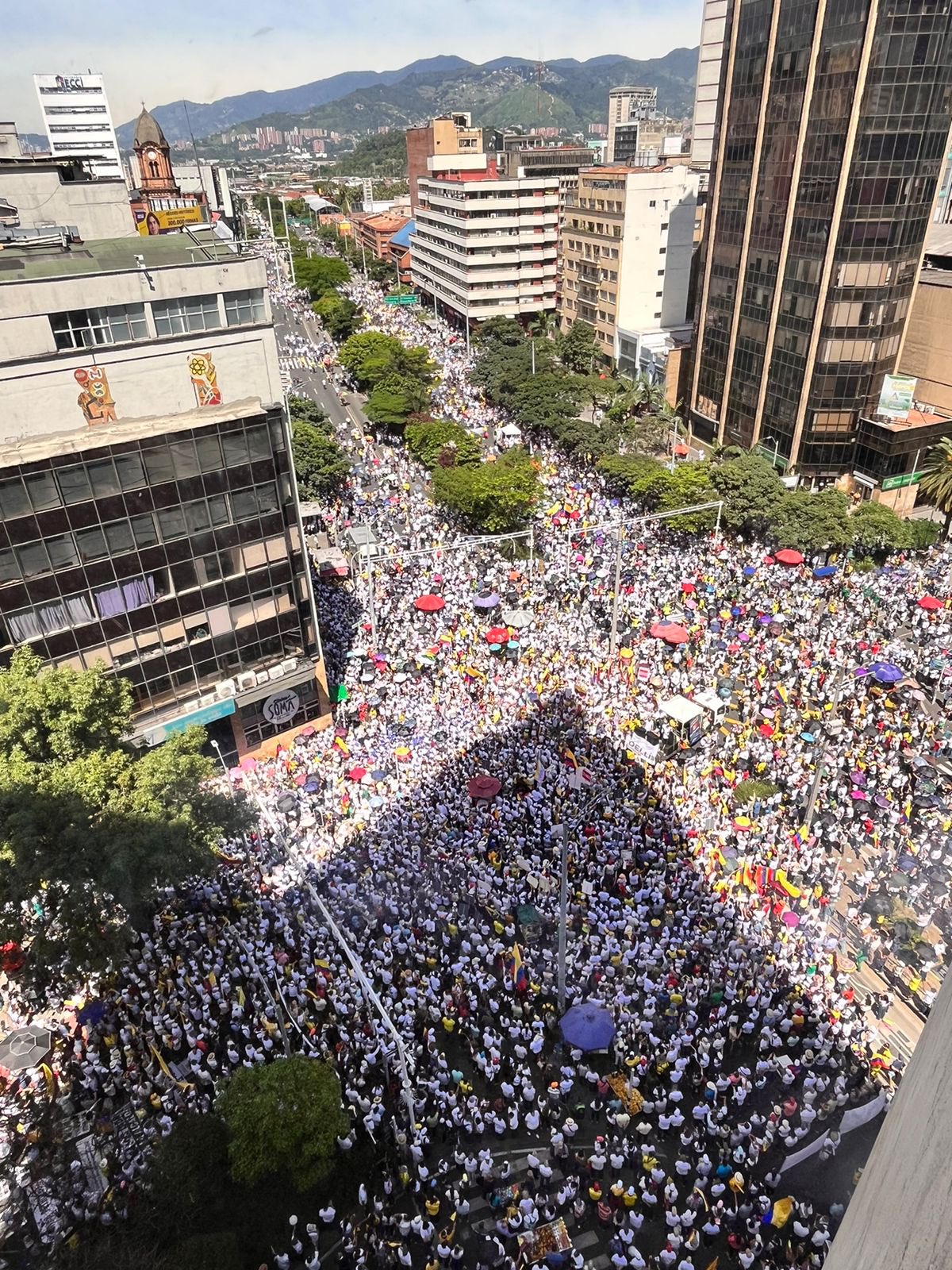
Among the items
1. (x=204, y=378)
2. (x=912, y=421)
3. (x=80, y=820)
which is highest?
(x=204, y=378)

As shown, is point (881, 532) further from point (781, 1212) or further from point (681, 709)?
point (781, 1212)

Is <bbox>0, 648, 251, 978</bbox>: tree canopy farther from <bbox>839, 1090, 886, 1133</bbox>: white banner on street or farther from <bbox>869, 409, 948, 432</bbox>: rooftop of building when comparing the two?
<bbox>869, 409, 948, 432</bbox>: rooftop of building

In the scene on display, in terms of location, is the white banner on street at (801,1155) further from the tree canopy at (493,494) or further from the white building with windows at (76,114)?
the white building with windows at (76,114)

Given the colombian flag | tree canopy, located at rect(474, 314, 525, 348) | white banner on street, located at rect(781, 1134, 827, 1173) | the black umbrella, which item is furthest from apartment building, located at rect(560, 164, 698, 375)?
the black umbrella

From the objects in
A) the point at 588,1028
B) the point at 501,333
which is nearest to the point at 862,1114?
the point at 588,1028

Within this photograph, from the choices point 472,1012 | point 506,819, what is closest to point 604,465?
point 506,819

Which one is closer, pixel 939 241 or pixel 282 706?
pixel 282 706

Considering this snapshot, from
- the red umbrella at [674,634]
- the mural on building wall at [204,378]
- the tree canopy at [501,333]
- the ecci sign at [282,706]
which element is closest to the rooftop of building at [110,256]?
the mural on building wall at [204,378]
